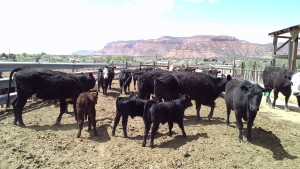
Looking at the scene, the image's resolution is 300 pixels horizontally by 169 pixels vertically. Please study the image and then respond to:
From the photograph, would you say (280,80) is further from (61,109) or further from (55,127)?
(55,127)

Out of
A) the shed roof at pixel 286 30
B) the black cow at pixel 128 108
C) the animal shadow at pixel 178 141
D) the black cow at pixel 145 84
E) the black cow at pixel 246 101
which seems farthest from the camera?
the shed roof at pixel 286 30

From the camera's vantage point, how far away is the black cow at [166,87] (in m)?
8.55

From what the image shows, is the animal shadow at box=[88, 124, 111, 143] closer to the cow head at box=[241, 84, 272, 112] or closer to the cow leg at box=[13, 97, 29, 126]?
the cow leg at box=[13, 97, 29, 126]

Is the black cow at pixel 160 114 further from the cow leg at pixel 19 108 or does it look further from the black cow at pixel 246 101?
the cow leg at pixel 19 108

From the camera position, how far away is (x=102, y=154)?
4.98 meters

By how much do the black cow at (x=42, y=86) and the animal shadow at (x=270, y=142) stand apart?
18.0 ft

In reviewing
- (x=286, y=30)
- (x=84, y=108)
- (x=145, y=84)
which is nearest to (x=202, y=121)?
(x=145, y=84)

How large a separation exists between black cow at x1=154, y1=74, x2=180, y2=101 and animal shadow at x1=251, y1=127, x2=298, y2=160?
2.99 meters

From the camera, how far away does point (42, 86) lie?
22.8ft

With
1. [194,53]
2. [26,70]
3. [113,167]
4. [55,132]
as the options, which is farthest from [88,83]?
[194,53]

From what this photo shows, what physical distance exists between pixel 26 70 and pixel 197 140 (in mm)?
5272

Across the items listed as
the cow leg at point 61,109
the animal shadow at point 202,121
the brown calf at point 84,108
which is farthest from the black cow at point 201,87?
the cow leg at point 61,109

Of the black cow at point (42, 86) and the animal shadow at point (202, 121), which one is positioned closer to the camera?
the black cow at point (42, 86)

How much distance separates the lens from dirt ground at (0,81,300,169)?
4570mm
